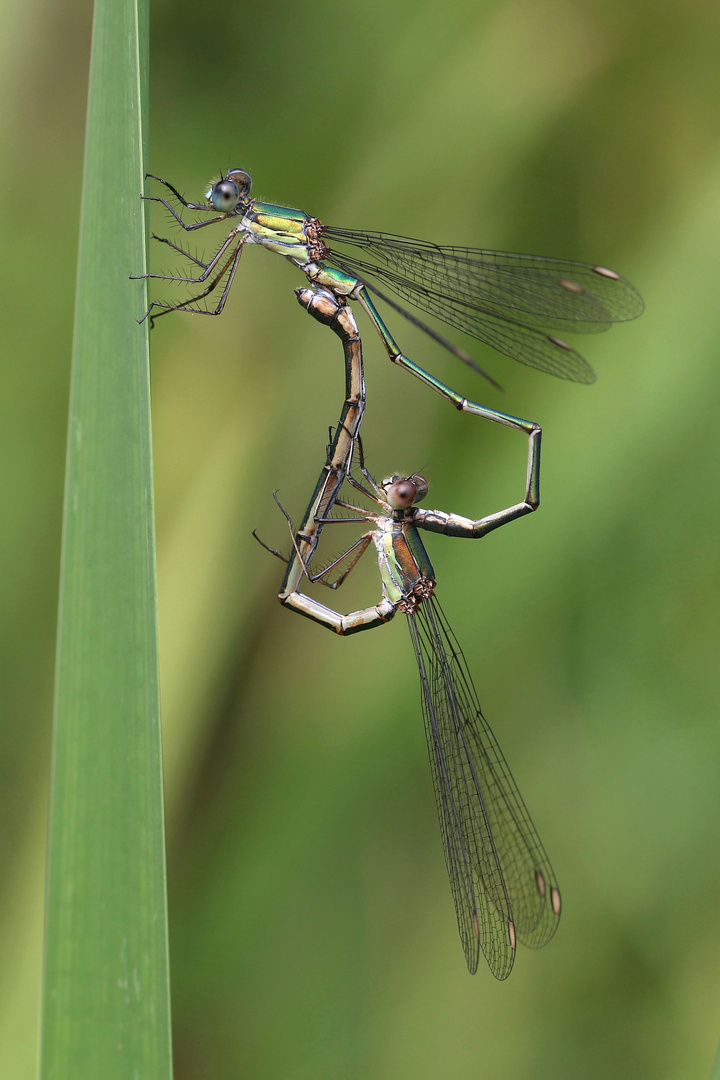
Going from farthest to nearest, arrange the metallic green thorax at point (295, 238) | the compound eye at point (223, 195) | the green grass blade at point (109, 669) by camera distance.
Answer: the metallic green thorax at point (295, 238), the compound eye at point (223, 195), the green grass blade at point (109, 669)

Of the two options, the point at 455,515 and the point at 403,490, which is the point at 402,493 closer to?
the point at 403,490

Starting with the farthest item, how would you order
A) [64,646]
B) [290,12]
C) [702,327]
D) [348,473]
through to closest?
[290,12] → [702,327] → [348,473] → [64,646]

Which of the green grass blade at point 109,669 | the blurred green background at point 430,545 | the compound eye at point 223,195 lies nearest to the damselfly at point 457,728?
the blurred green background at point 430,545

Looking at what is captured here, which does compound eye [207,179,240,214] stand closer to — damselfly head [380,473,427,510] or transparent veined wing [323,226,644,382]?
transparent veined wing [323,226,644,382]

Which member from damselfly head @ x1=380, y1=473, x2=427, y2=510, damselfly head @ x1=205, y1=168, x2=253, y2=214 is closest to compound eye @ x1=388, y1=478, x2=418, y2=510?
damselfly head @ x1=380, y1=473, x2=427, y2=510

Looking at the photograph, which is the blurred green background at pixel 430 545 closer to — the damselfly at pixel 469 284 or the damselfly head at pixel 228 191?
the damselfly at pixel 469 284

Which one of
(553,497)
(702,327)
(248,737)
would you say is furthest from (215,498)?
(702,327)

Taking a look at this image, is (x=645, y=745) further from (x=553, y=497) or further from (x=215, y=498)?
(x=215, y=498)
